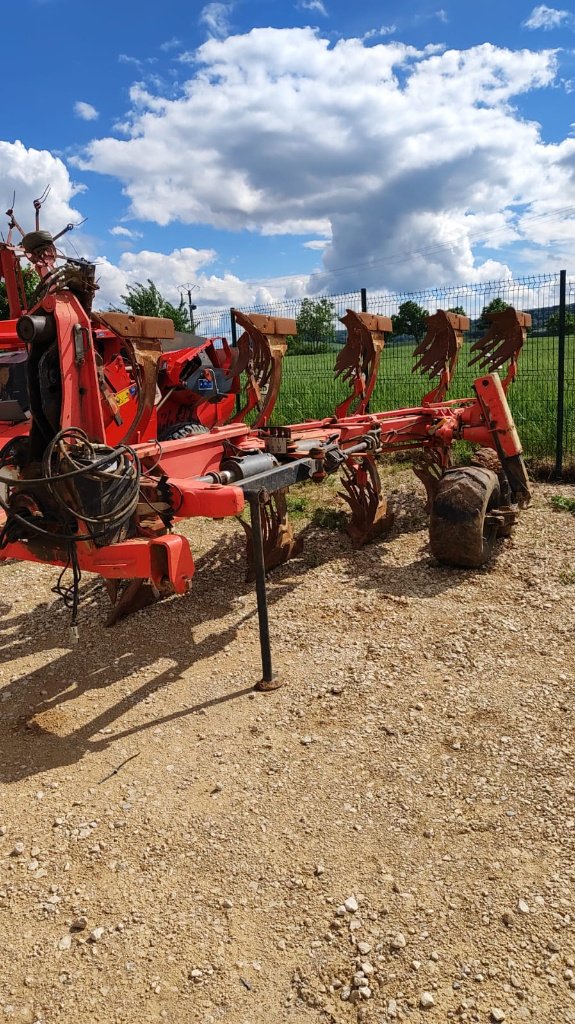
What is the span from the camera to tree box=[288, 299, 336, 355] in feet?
33.3

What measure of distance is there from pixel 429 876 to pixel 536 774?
29.5 inches

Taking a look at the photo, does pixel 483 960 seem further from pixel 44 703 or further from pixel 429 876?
pixel 44 703

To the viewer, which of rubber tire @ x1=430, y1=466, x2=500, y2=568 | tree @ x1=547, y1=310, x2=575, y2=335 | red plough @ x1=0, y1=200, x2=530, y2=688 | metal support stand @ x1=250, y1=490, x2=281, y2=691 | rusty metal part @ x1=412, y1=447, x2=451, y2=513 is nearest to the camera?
red plough @ x1=0, y1=200, x2=530, y2=688

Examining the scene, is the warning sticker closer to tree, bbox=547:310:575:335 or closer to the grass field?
the grass field

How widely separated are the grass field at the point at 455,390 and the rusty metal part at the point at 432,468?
64.5 inches

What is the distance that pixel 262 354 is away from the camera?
17.1 feet

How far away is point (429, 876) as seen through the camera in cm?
238

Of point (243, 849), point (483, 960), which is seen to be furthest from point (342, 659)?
point (483, 960)

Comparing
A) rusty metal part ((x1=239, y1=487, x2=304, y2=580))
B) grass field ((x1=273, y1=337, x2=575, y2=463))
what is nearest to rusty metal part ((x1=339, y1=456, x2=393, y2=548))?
rusty metal part ((x1=239, y1=487, x2=304, y2=580))

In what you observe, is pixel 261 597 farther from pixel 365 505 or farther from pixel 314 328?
pixel 314 328

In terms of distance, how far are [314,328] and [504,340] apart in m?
4.34

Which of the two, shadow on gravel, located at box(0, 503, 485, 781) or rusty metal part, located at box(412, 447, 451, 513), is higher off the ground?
rusty metal part, located at box(412, 447, 451, 513)

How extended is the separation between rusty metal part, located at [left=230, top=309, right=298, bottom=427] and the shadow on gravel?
1.35 m

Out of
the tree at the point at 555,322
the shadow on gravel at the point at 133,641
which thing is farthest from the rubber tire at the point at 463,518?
the tree at the point at 555,322
